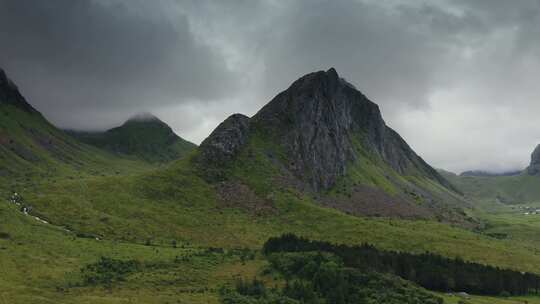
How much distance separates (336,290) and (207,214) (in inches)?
3495

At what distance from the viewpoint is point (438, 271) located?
392 ft

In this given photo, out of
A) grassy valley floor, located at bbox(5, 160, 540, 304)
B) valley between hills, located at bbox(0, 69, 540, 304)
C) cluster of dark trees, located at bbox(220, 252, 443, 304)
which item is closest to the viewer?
grassy valley floor, located at bbox(5, 160, 540, 304)

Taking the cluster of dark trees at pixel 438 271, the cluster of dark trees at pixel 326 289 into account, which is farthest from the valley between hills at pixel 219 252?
the cluster of dark trees at pixel 438 271

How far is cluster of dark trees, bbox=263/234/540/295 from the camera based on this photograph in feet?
384

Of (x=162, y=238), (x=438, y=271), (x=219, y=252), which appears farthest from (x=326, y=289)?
(x=162, y=238)

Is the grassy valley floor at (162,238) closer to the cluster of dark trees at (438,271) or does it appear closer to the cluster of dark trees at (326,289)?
the cluster of dark trees at (326,289)

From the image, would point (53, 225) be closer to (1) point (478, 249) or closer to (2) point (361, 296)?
(2) point (361, 296)

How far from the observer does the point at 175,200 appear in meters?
175

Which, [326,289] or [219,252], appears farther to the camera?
[219,252]

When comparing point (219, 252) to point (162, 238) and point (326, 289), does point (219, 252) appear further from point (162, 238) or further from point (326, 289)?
point (326, 289)

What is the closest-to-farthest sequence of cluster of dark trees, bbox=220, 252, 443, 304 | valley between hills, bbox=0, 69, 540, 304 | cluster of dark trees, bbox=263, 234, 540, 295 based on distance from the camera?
cluster of dark trees, bbox=220, 252, 443, 304 < valley between hills, bbox=0, 69, 540, 304 < cluster of dark trees, bbox=263, 234, 540, 295

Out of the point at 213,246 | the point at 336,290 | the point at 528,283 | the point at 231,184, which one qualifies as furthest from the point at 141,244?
the point at 528,283

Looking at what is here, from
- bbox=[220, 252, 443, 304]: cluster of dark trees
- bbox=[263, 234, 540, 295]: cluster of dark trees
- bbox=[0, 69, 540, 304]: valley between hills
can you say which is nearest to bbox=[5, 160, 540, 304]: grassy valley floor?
bbox=[0, 69, 540, 304]: valley between hills

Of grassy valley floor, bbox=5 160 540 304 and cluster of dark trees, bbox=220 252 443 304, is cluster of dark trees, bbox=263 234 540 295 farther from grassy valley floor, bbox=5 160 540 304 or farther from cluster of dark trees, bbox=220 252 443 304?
cluster of dark trees, bbox=220 252 443 304
